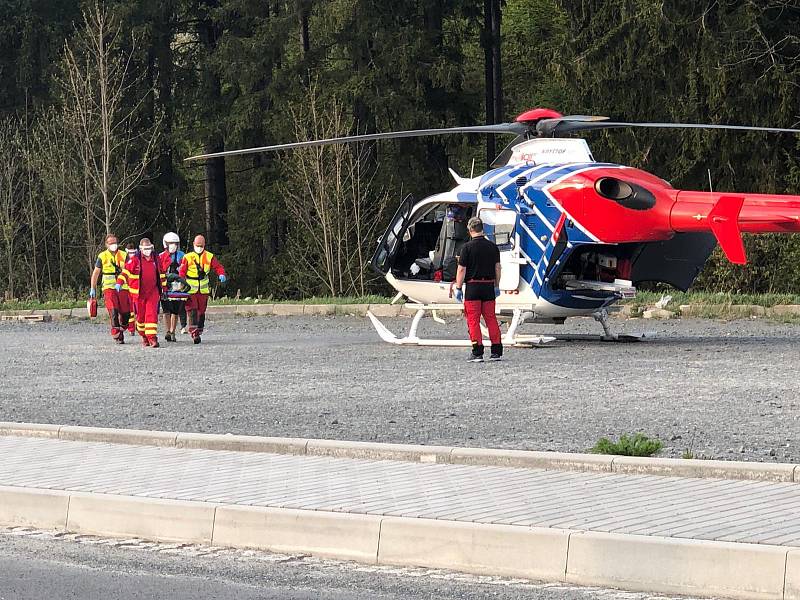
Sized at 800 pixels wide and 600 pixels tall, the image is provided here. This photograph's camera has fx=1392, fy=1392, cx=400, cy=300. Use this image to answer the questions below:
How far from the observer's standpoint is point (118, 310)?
23984 mm

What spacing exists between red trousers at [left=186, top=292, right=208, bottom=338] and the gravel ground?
387 mm

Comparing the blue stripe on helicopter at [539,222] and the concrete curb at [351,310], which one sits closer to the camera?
the blue stripe on helicopter at [539,222]

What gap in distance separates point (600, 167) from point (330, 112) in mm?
24171

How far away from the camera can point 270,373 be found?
17516 mm

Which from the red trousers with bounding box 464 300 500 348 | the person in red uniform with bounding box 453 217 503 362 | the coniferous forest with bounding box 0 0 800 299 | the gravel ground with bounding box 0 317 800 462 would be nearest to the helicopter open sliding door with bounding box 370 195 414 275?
the gravel ground with bounding box 0 317 800 462

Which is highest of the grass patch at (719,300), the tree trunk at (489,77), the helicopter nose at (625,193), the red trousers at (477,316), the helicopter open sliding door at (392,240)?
the tree trunk at (489,77)

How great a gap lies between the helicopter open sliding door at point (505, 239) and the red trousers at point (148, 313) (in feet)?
18.5

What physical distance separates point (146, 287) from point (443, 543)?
1591 centimetres

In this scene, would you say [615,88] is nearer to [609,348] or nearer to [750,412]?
[609,348]

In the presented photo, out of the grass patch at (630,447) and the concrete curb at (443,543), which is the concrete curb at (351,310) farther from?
the concrete curb at (443,543)

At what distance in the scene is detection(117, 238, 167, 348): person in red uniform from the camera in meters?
22.7

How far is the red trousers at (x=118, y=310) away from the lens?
24.0 m

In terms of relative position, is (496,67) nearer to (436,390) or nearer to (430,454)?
(436,390)

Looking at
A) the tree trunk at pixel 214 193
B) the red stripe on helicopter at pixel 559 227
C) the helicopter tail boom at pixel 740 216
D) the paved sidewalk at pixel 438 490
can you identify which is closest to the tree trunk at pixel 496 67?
the tree trunk at pixel 214 193
